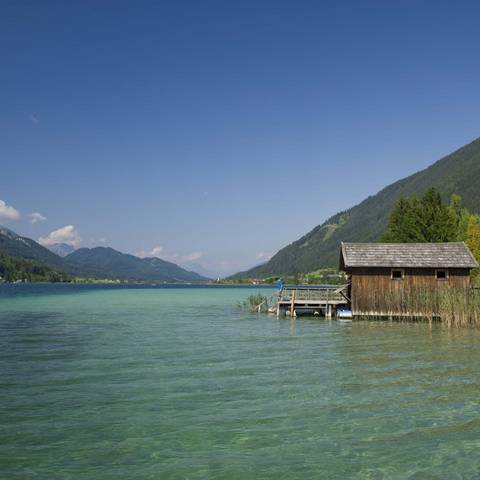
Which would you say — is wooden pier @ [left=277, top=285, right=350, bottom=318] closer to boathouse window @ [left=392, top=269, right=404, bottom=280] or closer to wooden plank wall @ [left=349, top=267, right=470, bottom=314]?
wooden plank wall @ [left=349, top=267, right=470, bottom=314]

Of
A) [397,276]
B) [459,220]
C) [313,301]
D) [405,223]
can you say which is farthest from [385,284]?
[459,220]

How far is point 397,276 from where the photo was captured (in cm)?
3994

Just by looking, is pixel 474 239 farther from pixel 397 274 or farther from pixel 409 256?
pixel 397 274

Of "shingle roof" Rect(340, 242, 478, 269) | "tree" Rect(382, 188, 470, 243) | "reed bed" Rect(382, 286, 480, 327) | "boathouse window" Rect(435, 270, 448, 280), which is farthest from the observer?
"tree" Rect(382, 188, 470, 243)

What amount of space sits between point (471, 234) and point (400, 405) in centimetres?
5793

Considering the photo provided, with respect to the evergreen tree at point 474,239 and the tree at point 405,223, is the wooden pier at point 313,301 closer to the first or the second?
the tree at point 405,223

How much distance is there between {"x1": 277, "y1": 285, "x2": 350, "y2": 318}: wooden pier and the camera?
44.5m

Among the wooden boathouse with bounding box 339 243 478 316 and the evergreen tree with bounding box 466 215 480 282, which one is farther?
the evergreen tree with bounding box 466 215 480 282

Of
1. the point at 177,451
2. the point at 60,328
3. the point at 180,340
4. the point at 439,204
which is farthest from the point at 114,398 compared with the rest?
the point at 439,204

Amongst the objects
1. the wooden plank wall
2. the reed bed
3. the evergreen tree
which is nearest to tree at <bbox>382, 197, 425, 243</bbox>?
the evergreen tree

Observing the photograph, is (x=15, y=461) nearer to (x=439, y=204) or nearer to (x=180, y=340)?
(x=180, y=340)

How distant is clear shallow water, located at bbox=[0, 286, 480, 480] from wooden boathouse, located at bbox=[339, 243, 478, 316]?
12222 mm

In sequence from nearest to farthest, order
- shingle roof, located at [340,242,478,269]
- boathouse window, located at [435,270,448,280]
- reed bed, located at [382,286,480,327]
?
reed bed, located at [382,286,480,327], shingle roof, located at [340,242,478,269], boathouse window, located at [435,270,448,280]

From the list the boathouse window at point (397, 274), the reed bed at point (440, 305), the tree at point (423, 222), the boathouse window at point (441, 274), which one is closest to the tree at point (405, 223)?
the tree at point (423, 222)
